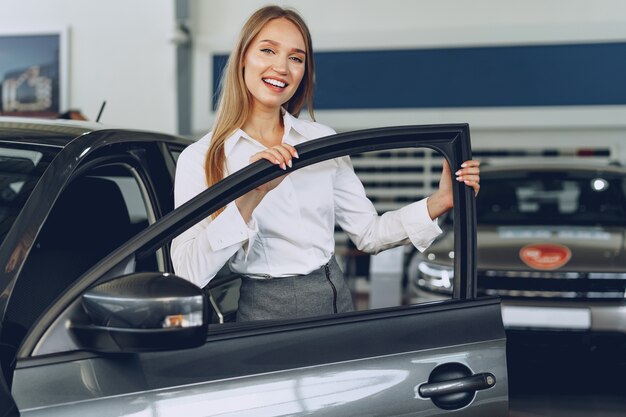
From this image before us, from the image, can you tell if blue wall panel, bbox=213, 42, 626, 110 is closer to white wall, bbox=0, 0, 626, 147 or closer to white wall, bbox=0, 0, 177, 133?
white wall, bbox=0, 0, 626, 147

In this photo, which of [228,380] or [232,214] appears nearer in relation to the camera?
[228,380]

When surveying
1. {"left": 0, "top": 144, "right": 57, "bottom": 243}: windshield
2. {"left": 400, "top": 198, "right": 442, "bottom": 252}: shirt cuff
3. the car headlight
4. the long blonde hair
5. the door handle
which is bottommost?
the car headlight

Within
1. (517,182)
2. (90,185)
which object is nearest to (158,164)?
(90,185)

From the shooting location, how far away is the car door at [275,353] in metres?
1.39

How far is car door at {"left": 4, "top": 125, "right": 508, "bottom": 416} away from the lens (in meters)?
1.39

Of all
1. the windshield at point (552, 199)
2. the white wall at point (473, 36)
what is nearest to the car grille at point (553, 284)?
the windshield at point (552, 199)

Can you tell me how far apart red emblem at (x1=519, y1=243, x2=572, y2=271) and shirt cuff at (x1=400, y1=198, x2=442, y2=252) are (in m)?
2.67

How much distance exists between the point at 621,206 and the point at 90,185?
3.69 m

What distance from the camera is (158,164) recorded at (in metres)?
2.33

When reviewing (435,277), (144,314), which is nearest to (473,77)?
(435,277)

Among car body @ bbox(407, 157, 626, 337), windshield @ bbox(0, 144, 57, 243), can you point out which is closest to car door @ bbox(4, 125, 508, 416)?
windshield @ bbox(0, 144, 57, 243)

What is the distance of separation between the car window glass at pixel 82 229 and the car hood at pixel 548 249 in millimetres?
2576

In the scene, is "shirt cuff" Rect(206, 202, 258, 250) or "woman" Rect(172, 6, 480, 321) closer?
"shirt cuff" Rect(206, 202, 258, 250)

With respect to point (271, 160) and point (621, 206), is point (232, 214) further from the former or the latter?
point (621, 206)
